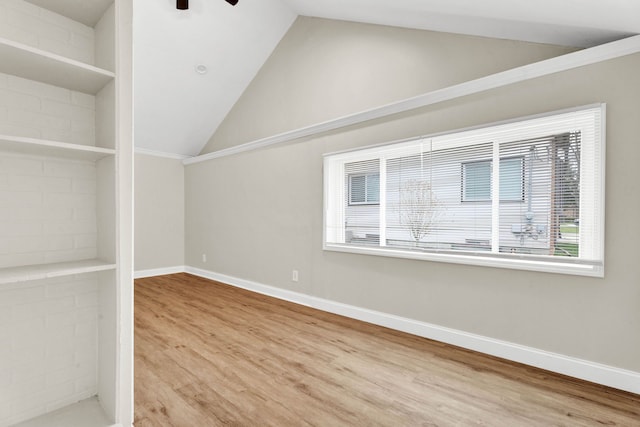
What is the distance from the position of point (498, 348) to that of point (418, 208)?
1.39 meters

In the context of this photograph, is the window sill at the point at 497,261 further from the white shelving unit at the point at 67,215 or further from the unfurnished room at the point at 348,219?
the white shelving unit at the point at 67,215

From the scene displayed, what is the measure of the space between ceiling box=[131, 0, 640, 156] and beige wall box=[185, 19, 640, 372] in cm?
19

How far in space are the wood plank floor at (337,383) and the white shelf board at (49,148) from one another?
4.91 ft

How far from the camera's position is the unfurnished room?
1.59 meters

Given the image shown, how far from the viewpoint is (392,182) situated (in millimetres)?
3312

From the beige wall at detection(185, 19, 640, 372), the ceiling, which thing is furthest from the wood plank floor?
the ceiling

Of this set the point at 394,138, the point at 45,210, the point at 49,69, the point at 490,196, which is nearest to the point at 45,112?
the point at 49,69

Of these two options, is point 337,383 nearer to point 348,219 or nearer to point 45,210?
point 348,219

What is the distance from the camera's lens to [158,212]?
5.88m

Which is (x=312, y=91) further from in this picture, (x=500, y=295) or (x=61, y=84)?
(x=500, y=295)

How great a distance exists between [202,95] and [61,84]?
142 inches

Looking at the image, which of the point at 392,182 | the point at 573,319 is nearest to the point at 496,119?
the point at 392,182

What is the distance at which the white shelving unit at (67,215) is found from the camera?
1.52 m

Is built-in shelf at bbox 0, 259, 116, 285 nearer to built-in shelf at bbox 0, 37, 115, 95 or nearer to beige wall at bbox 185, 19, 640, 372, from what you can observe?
built-in shelf at bbox 0, 37, 115, 95
